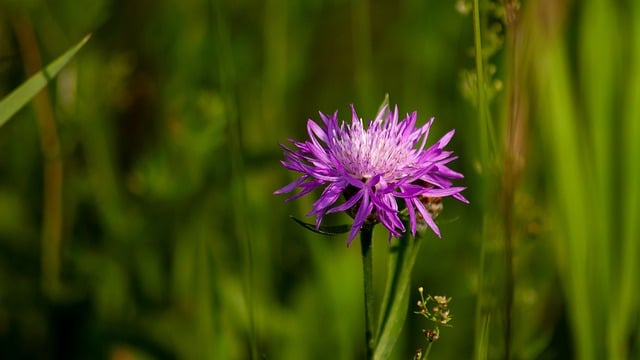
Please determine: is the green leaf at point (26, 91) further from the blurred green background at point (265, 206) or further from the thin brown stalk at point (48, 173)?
the thin brown stalk at point (48, 173)

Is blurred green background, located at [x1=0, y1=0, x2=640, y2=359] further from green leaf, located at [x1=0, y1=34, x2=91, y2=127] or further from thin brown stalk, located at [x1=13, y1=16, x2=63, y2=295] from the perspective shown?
green leaf, located at [x1=0, y1=34, x2=91, y2=127]

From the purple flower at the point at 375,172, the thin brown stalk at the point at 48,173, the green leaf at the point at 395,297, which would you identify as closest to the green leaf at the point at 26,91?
the purple flower at the point at 375,172

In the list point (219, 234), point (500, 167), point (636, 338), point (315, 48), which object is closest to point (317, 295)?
point (219, 234)

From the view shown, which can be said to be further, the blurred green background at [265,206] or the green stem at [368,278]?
the blurred green background at [265,206]

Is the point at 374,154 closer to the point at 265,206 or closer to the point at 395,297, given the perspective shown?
the point at 395,297

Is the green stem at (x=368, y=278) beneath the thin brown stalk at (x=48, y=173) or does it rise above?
beneath

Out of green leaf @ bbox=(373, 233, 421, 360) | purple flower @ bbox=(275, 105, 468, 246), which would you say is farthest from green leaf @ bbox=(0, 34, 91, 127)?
green leaf @ bbox=(373, 233, 421, 360)

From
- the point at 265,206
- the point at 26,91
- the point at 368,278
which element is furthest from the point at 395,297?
the point at 265,206
